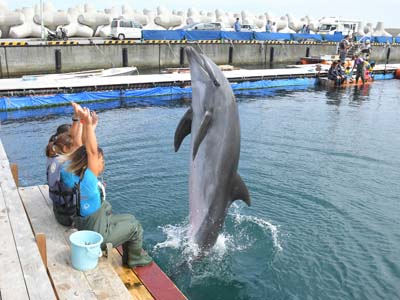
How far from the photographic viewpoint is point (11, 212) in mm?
5727

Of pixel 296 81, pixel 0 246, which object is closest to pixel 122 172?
pixel 0 246

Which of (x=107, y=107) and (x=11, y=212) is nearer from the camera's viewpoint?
(x=11, y=212)

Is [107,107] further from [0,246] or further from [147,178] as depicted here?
[0,246]

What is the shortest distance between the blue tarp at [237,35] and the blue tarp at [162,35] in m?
4.60

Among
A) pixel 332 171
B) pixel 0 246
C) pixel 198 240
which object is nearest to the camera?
pixel 0 246

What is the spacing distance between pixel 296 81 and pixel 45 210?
25.3m

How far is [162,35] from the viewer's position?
36.0 meters

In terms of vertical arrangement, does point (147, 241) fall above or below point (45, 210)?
below

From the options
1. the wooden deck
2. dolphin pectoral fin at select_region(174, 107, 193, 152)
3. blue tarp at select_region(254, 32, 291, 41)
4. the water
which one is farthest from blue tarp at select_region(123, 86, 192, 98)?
blue tarp at select_region(254, 32, 291, 41)

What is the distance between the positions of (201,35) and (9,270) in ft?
118

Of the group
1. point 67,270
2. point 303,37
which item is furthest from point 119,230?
point 303,37

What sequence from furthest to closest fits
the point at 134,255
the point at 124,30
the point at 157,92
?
the point at 124,30 < the point at 157,92 < the point at 134,255

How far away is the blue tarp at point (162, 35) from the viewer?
3556 centimetres

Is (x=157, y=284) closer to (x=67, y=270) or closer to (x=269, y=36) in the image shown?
(x=67, y=270)
